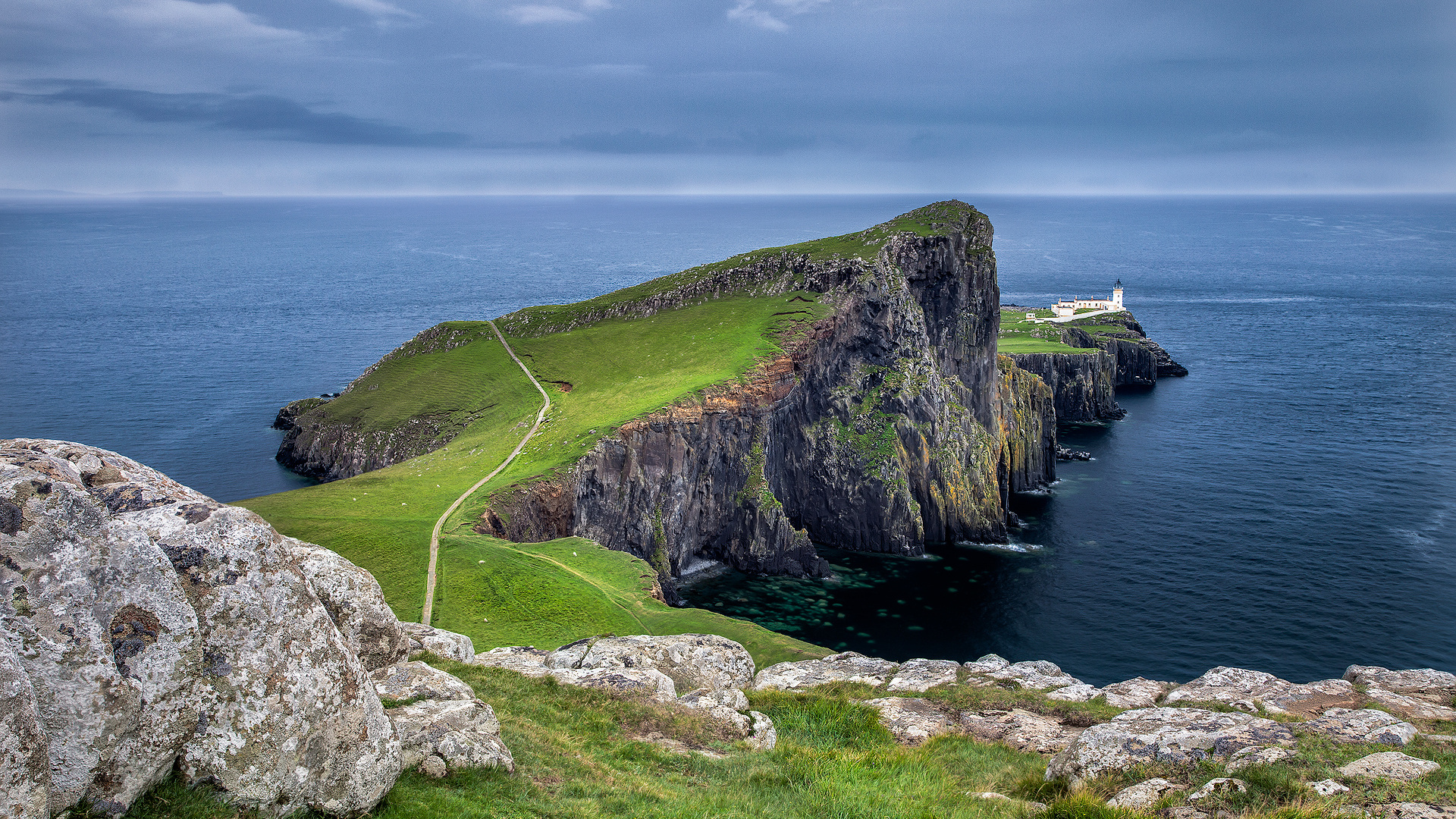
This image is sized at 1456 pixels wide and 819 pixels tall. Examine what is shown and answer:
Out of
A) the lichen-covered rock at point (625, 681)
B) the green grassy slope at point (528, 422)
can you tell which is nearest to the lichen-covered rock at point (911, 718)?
the lichen-covered rock at point (625, 681)

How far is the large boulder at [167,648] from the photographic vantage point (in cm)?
1113

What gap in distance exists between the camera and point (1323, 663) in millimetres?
54281

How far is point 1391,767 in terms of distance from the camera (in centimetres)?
1770

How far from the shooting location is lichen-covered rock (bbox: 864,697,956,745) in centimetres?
2339

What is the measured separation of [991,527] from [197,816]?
7677cm

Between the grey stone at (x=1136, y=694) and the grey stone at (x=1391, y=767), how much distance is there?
7.63m

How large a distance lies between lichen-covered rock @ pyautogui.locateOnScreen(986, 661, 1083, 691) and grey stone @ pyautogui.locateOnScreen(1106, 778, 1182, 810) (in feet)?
35.3

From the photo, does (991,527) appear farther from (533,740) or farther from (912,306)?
(533,740)

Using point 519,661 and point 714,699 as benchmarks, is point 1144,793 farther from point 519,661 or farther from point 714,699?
point 519,661

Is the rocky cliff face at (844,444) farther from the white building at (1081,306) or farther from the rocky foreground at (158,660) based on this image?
the white building at (1081,306)

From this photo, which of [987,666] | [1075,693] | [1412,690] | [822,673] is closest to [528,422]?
[822,673]

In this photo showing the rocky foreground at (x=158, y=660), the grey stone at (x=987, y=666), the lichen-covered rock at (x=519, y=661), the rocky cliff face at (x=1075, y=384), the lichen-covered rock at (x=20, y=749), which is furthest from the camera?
the rocky cliff face at (x=1075, y=384)

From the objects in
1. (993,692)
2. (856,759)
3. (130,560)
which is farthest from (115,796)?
(993,692)

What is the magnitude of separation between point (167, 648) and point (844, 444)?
71.0 meters
